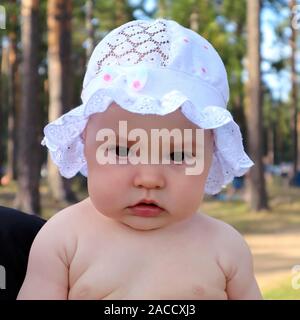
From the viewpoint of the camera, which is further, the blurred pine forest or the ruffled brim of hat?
the blurred pine forest

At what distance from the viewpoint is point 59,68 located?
1338cm

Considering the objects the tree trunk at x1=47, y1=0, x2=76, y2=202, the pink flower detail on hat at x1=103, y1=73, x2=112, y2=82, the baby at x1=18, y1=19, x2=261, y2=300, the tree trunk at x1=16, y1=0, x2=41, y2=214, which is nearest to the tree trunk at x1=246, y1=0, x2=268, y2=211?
the tree trunk at x1=47, y1=0, x2=76, y2=202

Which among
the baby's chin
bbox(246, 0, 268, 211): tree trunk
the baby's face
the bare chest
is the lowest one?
bbox(246, 0, 268, 211): tree trunk

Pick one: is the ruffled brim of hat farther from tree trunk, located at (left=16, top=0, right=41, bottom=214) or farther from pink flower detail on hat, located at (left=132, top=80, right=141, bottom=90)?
tree trunk, located at (left=16, top=0, right=41, bottom=214)

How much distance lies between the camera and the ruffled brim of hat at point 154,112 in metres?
1.40

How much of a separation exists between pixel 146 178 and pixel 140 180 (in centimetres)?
2

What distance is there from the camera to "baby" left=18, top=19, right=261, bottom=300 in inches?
55.2

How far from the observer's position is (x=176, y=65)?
1.48 metres

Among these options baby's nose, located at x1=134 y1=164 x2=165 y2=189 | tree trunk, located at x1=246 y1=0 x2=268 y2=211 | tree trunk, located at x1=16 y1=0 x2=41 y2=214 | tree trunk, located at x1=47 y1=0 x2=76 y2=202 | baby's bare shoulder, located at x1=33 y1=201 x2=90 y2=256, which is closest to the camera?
baby's nose, located at x1=134 y1=164 x2=165 y2=189

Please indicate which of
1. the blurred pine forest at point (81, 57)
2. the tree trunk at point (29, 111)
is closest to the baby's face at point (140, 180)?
the blurred pine forest at point (81, 57)

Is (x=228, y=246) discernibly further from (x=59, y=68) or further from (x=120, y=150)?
(x=59, y=68)

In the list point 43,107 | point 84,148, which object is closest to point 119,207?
point 84,148

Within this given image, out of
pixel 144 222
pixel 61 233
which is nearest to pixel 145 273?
pixel 144 222
